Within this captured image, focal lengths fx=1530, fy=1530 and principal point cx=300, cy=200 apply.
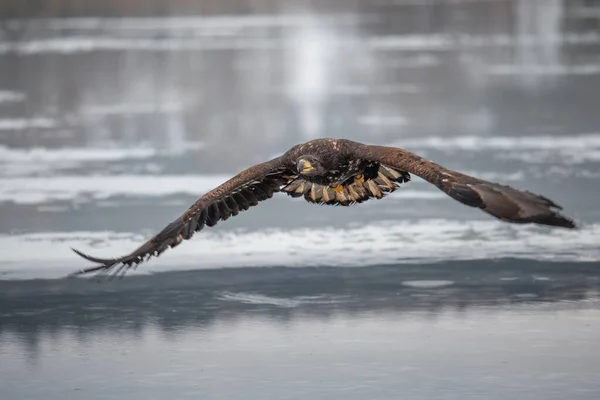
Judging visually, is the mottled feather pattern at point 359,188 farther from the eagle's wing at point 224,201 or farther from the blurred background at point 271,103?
the blurred background at point 271,103

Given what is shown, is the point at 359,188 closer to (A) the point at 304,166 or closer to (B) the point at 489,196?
(A) the point at 304,166

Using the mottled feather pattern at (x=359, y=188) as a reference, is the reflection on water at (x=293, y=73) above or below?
above

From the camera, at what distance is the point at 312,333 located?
9.27 meters

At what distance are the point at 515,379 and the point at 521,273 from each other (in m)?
2.26

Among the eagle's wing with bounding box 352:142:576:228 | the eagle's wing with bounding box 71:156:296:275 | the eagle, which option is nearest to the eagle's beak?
the eagle

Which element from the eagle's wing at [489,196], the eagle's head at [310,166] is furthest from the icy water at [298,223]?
the eagle's wing at [489,196]

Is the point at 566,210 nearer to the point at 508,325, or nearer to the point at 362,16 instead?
the point at 508,325

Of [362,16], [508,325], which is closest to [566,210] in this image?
[508,325]

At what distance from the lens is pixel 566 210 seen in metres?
11.8

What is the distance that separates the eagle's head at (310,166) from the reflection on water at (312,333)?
3.46 feet

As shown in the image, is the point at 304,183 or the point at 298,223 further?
the point at 298,223

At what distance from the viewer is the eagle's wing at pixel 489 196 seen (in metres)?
6.87

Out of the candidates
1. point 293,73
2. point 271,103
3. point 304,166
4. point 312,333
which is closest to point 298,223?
point 312,333

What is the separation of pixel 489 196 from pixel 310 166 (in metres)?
1.74
